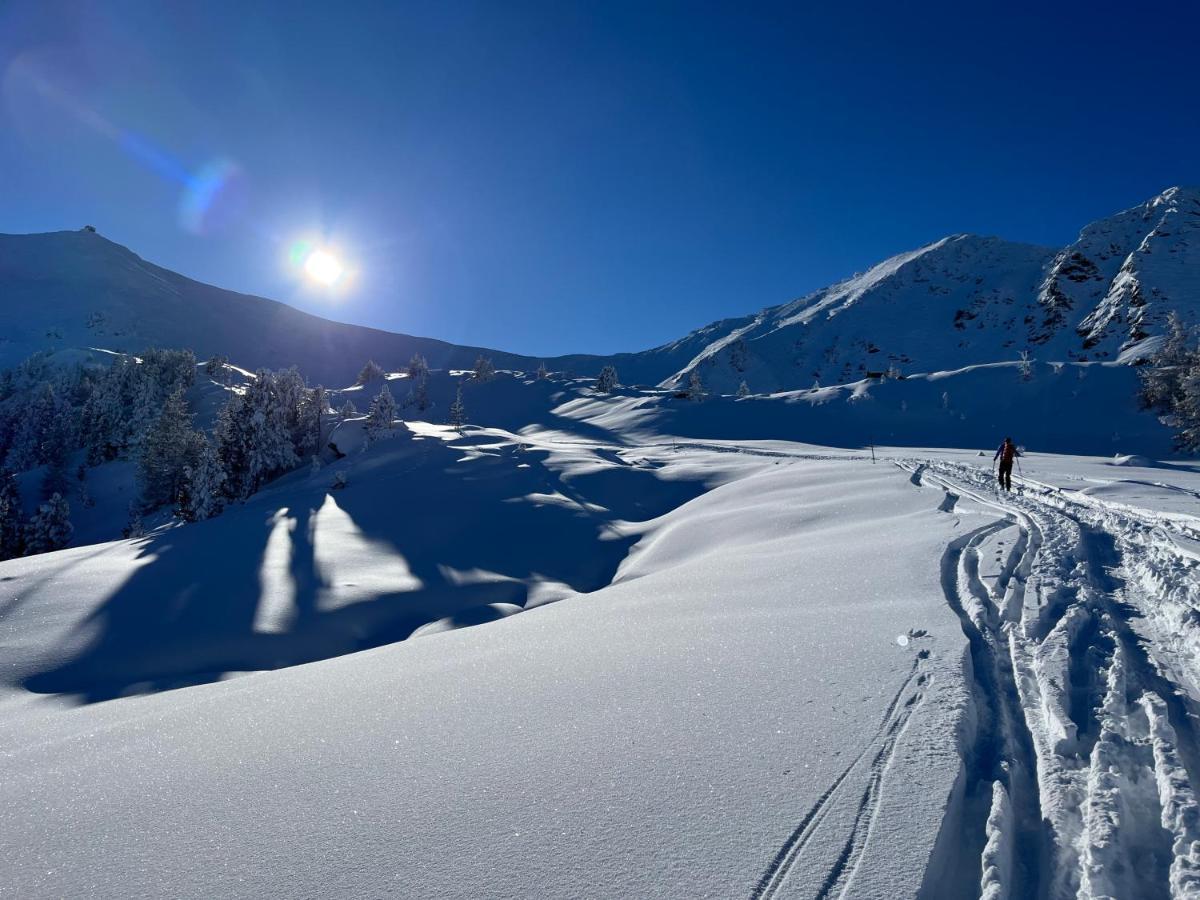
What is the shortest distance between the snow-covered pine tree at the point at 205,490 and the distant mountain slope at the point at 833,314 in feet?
307

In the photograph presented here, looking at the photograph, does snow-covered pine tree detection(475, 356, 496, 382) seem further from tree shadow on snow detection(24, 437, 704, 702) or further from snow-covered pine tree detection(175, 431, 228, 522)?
tree shadow on snow detection(24, 437, 704, 702)

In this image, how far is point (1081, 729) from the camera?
370 centimetres

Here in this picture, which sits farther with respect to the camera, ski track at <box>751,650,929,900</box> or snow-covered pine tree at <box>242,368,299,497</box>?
snow-covered pine tree at <box>242,368,299,497</box>

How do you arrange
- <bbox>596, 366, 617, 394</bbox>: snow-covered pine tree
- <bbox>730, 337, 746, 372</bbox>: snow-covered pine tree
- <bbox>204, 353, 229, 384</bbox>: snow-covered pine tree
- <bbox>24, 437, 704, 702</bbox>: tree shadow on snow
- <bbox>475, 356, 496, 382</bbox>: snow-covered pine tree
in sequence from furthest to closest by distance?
<bbox>730, 337, 746, 372</bbox>: snow-covered pine tree < <bbox>475, 356, 496, 382</bbox>: snow-covered pine tree < <bbox>596, 366, 617, 394</bbox>: snow-covered pine tree < <bbox>204, 353, 229, 384</bbox>: snow-covered pine tree < <bbox>24, 437, 704, 702</bbox>: tree shadow on snow

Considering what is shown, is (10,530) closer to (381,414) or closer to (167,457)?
(167,457)

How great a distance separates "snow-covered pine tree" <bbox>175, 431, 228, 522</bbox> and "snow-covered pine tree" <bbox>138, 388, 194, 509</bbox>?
5.12m

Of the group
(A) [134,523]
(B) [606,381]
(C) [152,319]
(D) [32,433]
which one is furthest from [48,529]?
(C) [152,319]

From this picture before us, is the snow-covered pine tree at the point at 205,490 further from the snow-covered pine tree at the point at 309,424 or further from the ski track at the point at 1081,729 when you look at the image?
the ski track at the point at 1081,729

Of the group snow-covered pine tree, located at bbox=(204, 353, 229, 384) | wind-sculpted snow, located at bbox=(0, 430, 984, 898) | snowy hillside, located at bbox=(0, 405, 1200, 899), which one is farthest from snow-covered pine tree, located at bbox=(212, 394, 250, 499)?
snow-covered pine tree, located at bbox=(204, 353, 229, 384)

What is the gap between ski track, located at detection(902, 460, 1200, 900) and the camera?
2.58 metres

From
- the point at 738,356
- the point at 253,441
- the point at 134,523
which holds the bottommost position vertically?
A: the point at 134,523

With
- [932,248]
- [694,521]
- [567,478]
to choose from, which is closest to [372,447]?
[567,478]

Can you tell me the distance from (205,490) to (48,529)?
13643 millimetres

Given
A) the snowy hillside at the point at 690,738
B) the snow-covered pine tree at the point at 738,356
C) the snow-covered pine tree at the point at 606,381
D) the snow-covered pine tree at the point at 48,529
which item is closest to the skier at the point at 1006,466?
the snowy hillside at the point at 690,738
